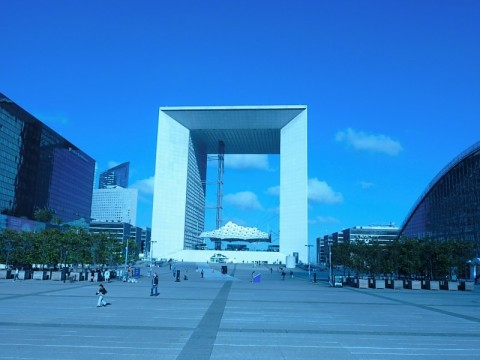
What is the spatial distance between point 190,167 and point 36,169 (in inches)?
1755

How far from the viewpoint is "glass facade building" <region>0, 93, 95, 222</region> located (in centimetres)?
10494

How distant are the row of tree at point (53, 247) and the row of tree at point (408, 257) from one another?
30.0 meters

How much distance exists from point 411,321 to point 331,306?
6.38 meters

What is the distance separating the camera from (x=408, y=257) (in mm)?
49156

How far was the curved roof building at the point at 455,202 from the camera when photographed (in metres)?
81.4

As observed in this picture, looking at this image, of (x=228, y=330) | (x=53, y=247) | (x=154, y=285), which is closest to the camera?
(x=228, y=330)

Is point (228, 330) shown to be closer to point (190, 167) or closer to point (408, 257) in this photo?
point (408, 257)

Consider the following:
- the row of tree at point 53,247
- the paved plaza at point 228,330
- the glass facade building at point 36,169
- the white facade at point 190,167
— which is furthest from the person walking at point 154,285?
the white facade at point 190,167

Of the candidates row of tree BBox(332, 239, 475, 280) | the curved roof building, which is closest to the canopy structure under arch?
the curved roof building

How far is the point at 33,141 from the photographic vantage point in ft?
387

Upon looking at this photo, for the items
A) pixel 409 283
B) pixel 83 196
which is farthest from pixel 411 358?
pixel 83 196

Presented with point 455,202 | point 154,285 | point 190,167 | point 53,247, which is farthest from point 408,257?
point 190,167

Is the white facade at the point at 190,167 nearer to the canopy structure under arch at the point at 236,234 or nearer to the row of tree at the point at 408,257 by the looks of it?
the canopy structure under arch at the point at 236,234

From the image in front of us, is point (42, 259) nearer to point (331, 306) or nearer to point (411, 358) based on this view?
point (331, 306)
